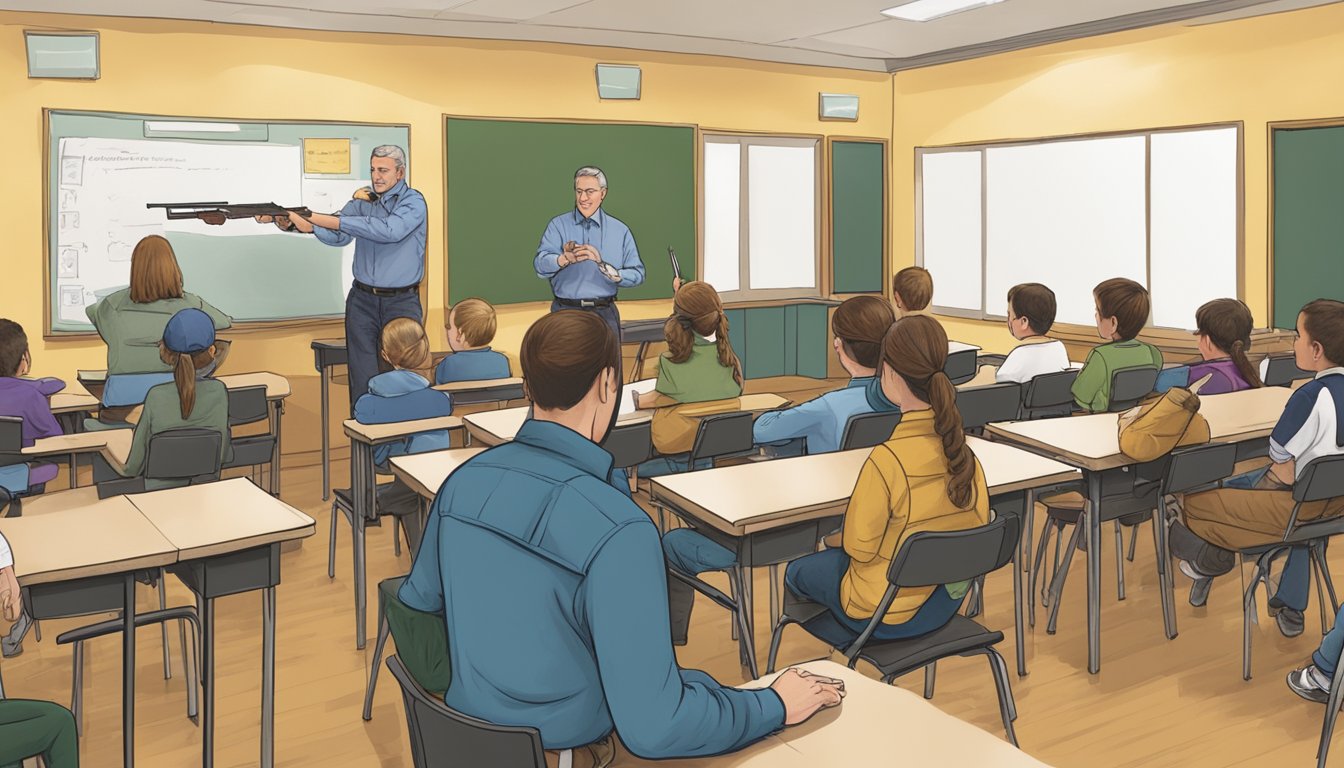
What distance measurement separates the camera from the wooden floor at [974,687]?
3039mm

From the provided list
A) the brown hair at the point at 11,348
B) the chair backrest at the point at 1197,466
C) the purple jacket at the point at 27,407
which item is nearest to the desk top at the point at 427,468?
the purple jacket at the point at 27,407

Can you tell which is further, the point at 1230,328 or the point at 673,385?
the point at 1230,328

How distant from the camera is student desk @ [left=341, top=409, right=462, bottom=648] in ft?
12.1

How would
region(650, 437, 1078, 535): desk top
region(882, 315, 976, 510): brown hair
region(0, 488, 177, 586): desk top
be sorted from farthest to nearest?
region(650, 437, 1078, 535): desk top
region(882, 315, 976, 510): brown hair
region(0, 488, 177, 586): desk top

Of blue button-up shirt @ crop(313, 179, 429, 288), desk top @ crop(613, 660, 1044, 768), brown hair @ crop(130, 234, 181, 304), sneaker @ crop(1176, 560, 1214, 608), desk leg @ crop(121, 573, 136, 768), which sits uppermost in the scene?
blue button-up shirt @ crop(313, 179, 429, 288)

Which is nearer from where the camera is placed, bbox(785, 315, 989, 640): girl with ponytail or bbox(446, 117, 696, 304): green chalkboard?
bbox(785, 315, 989, 640): girl with ponytail

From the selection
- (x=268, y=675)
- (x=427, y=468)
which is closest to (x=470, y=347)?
(x=427, y=468)

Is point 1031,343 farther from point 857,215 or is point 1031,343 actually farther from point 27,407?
point 27,407

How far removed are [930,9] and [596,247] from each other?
7.82 feet

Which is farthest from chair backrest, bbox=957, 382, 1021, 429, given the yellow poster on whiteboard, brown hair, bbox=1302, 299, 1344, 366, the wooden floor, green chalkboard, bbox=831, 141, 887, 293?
green chalkboard, bbox=831, 141, 887, 293

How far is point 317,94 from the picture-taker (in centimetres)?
630

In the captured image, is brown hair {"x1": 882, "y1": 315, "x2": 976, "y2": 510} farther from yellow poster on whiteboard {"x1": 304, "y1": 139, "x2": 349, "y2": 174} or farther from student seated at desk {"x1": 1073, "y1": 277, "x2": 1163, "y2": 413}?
yellow poster on whiteboard {"x1": 304, "y1": 139, "x2": 349, "y2": 174}

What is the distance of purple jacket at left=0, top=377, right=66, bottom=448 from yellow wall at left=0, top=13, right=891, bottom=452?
2014mm

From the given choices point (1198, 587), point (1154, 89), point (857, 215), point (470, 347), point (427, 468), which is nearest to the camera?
point (427, 468)
